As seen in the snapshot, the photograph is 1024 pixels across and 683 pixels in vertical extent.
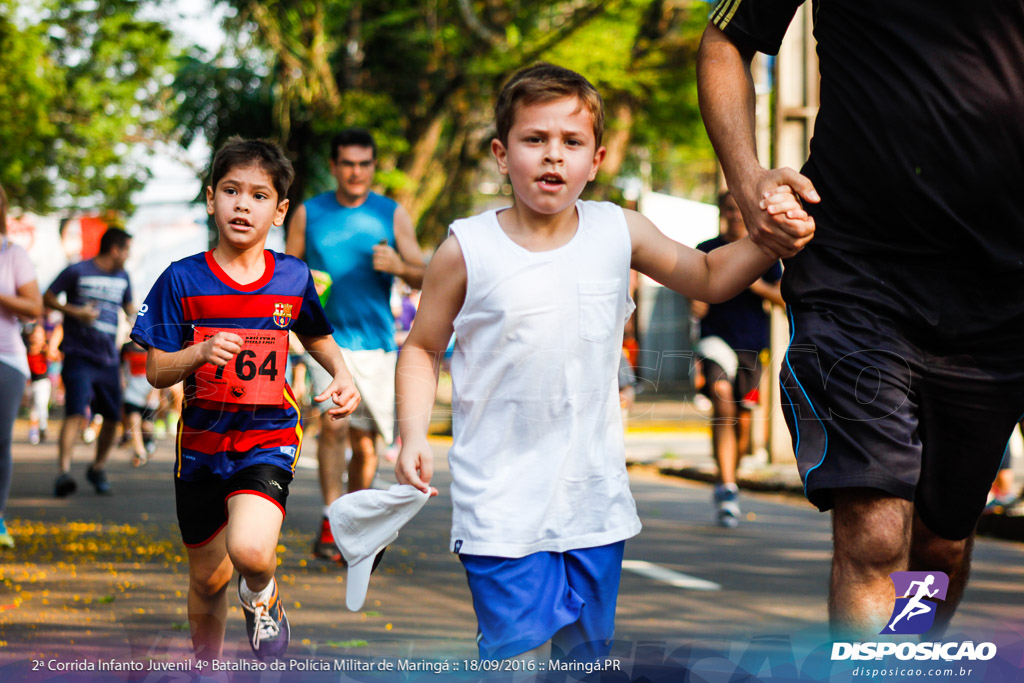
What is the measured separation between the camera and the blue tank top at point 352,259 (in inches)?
268

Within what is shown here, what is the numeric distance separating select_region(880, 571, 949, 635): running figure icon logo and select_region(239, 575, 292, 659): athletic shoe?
1.87 m

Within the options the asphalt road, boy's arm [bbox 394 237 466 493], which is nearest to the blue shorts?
the asphalt road

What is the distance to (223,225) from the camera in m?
3.71

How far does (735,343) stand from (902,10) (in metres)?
6.13

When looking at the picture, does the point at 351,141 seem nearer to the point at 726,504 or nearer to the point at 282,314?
the point at 282,314

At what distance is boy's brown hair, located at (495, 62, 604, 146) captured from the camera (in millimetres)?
3066

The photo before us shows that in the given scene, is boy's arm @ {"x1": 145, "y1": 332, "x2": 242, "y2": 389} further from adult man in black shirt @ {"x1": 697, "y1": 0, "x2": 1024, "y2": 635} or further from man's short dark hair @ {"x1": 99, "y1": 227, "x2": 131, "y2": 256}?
man's short dark hair @ {"x1": 99, "y1": 227, "x2": 131, "y2": 256}

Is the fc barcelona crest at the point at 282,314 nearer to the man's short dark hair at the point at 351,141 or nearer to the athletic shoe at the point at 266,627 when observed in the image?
the athletic shoe at the point at 266,627

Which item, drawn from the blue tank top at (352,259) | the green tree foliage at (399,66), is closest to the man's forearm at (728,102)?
the blue tank top at (352,259)

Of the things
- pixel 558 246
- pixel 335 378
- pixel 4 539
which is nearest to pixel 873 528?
pixel 558 246

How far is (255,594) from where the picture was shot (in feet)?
12.3

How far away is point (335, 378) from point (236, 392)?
295 mm

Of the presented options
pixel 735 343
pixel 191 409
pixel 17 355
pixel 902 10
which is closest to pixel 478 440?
pixel 191 409

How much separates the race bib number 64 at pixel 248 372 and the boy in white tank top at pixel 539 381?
747 mm
